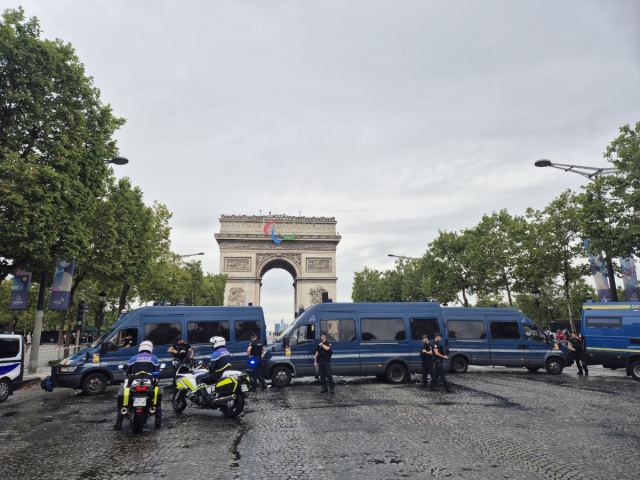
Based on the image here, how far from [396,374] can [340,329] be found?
229cm

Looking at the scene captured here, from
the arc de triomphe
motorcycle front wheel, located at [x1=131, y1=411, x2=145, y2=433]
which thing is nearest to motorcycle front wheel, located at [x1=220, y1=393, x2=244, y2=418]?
motorcycle front wheel, located at [x1=131, y1=411, x2=145, y2=433]

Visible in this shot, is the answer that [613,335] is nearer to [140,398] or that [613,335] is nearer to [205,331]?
[205,331]

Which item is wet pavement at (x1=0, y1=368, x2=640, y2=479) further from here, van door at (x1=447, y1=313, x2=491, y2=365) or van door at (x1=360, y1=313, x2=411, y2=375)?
van door at (x1=447, y1=313, x2=491, y2=365)

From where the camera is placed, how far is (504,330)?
18031mm

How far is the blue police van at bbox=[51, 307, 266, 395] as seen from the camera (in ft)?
41.1

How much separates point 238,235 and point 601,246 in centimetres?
5074

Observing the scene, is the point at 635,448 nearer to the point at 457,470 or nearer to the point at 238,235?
the point at 457,470

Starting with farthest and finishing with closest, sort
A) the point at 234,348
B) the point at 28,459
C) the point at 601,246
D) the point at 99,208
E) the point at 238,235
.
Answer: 1. the point at 238,235
2. the point at 99,208
3. the point at 601,246
4. the point at 234,348
5. the point at 28,459

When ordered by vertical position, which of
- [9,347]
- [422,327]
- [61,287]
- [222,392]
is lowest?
[222,392]

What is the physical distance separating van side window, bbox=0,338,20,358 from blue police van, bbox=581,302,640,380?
19.0 meters

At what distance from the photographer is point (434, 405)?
9.97 meters

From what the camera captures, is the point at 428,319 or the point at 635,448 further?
the point at 428,319

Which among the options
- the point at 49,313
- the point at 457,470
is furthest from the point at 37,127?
the point at 49,313

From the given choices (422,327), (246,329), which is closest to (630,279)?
(422,327)
